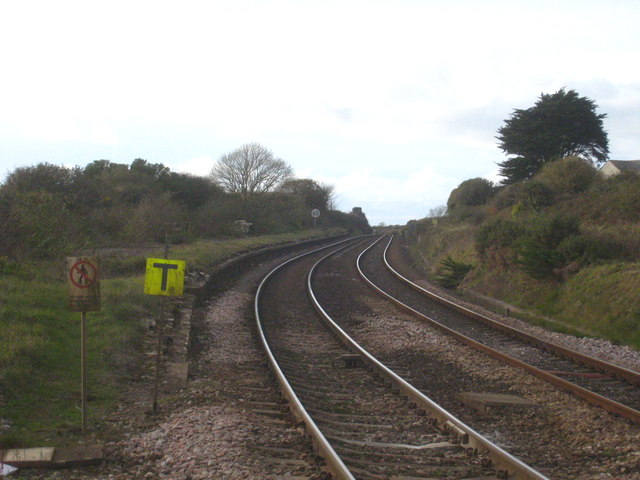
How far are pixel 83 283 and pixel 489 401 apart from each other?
5.04 m

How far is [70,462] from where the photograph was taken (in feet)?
19.7

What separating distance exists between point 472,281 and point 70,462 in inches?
712

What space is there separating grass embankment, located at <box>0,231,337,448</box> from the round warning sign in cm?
159

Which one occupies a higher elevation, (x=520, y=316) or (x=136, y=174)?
(x=136, y=174)

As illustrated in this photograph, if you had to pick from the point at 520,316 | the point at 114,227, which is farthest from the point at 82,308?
the point at 114,227

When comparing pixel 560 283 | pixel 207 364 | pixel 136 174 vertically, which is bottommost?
pixel 207 364

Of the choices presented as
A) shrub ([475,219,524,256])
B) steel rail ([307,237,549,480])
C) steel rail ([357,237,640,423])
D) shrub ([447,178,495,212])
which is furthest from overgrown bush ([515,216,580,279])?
shrub ([447,178,495,212])

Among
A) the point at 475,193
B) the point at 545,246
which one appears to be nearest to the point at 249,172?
the point at 475,193

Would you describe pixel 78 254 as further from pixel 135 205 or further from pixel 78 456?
pixel 135 205

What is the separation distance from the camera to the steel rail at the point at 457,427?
5676mm

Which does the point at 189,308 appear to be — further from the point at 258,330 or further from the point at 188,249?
the point at 188,249

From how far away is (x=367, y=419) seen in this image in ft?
25.5

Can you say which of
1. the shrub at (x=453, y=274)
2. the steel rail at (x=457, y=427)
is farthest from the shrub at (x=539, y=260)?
the steel rail at (x=457, y=427)

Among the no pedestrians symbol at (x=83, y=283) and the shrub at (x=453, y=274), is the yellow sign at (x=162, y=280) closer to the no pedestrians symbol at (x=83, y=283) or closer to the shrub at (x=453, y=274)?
the no pedestrians symbol at (x=83, y=283)
